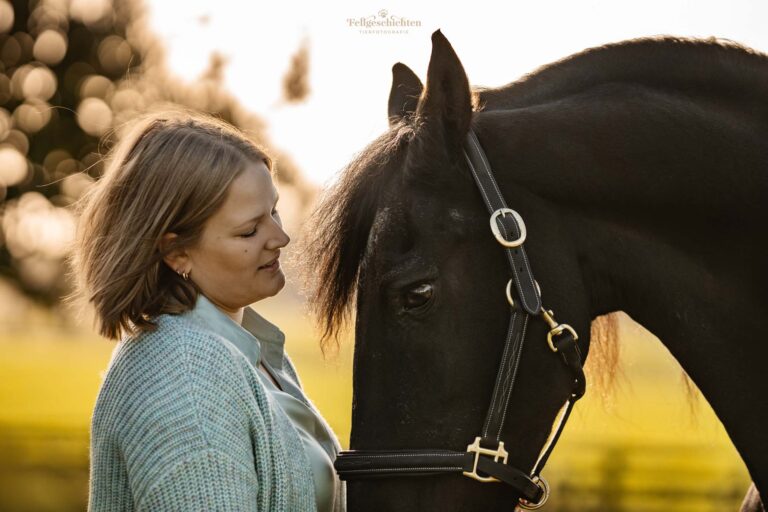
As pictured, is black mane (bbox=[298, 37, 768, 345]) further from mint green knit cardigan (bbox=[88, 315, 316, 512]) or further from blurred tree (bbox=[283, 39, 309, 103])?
blurred tree (bbox=[283, 39, 309, 103])

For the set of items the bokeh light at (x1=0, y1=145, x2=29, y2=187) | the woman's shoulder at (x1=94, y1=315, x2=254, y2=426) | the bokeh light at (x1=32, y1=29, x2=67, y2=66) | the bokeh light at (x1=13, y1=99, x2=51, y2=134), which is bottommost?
the bokeh light at (x1=0, y1=145, x2=29, y2=187)

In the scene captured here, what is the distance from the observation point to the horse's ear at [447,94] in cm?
217

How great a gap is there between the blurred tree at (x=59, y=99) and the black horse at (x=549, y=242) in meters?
7.79

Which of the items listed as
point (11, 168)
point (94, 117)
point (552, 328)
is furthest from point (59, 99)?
point (552, 328)

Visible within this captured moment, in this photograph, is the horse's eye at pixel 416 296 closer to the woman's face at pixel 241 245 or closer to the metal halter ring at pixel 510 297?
the metal halter ring at pixel 510 297

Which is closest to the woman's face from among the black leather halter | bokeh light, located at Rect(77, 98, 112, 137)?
the black leather halter

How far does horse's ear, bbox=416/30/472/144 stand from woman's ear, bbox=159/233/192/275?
0.78 m

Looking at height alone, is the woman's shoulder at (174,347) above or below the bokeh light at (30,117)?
above

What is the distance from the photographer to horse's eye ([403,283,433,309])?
6.97 feet

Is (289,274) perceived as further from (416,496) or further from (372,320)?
(416,496)

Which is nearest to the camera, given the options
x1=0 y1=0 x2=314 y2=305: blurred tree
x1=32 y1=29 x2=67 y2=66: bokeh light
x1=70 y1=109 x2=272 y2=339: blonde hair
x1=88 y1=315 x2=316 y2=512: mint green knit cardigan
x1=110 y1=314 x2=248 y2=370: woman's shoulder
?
x1=88 y1=315 x2=316 y2=512: mint green knit cardigan

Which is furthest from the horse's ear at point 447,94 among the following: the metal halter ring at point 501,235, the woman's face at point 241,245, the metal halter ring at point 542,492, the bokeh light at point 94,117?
the bokeh light at point 94,117

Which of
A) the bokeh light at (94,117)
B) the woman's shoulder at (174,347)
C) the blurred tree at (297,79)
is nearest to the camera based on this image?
the woman's shoulder at (174,347)

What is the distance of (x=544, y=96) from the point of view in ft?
8.01
